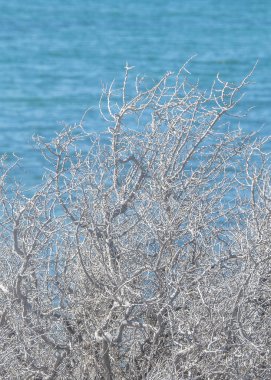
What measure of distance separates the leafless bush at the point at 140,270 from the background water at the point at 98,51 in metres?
13.5

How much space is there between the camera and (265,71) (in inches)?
1363

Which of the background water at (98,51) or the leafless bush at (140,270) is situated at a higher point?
the background water at (98,51)

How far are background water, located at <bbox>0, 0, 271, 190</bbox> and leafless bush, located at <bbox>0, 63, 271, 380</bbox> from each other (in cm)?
1352

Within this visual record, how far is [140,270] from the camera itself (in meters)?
4.87

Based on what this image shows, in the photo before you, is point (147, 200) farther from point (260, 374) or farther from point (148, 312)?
point (260, 374)

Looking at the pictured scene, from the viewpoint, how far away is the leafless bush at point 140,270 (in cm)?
491

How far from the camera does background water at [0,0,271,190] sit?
88.3 feet

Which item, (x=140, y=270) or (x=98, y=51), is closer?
(x=140, y=270)

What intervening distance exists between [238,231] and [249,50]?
36.2 m

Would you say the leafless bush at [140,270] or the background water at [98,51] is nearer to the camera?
the leafless bush at [140,270]

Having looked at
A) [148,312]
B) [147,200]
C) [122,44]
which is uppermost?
[122,44]

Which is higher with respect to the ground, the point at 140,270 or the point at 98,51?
the point at 98,51

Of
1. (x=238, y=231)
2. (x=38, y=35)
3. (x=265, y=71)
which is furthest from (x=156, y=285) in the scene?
(x=38, y=35)

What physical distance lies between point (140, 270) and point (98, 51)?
37.3 m
